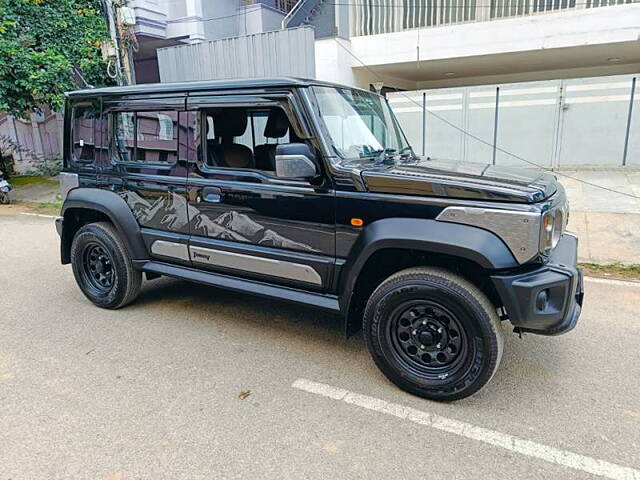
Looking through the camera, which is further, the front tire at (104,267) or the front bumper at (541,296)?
the front tire at (104,267)

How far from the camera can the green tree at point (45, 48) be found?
404 inches

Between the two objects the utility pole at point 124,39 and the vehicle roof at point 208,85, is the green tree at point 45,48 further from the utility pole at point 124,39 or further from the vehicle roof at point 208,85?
the vehicle roof at point 208,85

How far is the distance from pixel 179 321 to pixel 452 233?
2.73m

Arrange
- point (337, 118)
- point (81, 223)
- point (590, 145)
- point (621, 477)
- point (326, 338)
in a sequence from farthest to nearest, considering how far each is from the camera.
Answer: point (590, 145) → point (81, 223) → point (326, 338) → point (337, 118) → point (621, 477)

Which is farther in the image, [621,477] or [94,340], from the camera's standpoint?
[94,340]

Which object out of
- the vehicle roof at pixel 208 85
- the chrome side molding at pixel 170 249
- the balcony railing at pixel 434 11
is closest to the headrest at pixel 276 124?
the vehicle roof at pixel 208 85

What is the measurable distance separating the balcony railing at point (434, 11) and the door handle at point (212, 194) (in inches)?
379

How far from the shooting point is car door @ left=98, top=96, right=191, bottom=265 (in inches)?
155

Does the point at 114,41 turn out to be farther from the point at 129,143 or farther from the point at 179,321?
the point at 179,321

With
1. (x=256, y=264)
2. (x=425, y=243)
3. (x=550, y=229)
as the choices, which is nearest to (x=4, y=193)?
(x=256, y=264)

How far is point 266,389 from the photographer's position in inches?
126

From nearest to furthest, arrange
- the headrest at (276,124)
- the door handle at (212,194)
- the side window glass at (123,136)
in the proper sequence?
1. the headrest at (276,124)
2. the door handle at (212,194)
3. the side window glass at (123,136)

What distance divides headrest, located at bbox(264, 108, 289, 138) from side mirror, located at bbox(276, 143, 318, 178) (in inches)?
14.9

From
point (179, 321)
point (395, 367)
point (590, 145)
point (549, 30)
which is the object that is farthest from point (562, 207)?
point (549, 30)
